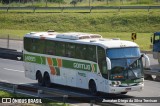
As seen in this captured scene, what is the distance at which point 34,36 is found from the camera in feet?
92.2

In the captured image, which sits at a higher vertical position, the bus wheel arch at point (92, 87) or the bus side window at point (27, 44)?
the bus side window at point (27, 44)

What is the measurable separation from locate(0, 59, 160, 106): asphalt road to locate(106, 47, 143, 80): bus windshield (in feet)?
4.53

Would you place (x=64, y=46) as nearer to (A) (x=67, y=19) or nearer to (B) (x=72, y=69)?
(B) (x=72, y=69)

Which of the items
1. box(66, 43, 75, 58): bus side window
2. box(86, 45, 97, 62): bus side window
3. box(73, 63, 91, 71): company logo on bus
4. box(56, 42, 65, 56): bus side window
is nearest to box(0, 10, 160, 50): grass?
box(56, 42, 65, 56): bus side window

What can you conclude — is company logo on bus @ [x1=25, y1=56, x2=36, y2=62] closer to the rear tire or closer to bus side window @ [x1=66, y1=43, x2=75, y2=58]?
the rear tire

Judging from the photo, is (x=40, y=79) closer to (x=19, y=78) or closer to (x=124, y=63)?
(x=19, y=78)

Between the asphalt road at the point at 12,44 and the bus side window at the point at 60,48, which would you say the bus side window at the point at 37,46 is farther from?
the asphalt road at the point at 12,44

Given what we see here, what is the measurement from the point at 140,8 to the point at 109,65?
42.8m

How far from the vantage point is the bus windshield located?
22.2 metres

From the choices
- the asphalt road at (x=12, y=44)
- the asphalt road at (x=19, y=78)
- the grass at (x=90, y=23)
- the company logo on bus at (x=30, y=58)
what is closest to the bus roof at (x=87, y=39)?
the company logo on bus at (x=30, y=58)

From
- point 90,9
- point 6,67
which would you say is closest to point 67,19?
point 90,9

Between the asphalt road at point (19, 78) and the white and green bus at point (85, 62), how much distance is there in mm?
1019

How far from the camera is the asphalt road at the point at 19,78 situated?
23.7 metres

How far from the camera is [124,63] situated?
22484mm
